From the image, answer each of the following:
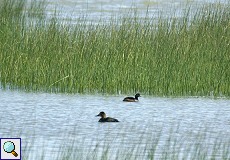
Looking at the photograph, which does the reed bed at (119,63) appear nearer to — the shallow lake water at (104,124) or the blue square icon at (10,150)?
the shallow lake water at (104,124)

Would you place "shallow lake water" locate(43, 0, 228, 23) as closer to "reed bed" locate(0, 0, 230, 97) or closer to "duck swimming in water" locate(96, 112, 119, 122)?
"reed bed" locate(0, 0, 230, 97)

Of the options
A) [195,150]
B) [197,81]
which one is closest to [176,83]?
[197,81]

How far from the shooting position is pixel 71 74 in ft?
50.6

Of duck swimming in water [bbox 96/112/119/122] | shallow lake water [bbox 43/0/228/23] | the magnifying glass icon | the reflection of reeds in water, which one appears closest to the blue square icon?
the magnifying glass icon

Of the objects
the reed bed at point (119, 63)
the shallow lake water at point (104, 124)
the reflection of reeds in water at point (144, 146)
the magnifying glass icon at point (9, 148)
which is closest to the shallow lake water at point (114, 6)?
the reed bed at point (119, 63)

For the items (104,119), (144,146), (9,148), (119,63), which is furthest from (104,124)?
(119,63)

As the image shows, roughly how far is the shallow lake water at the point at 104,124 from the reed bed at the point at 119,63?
407 millimetres

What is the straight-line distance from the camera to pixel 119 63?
15570 mm

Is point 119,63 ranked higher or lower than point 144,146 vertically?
higher

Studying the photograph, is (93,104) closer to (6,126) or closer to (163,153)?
(6,126)

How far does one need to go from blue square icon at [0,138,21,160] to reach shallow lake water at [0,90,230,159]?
0.82ft

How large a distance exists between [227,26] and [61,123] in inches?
200

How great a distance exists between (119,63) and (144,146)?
496 cm

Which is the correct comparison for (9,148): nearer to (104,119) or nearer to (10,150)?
(10,150)
